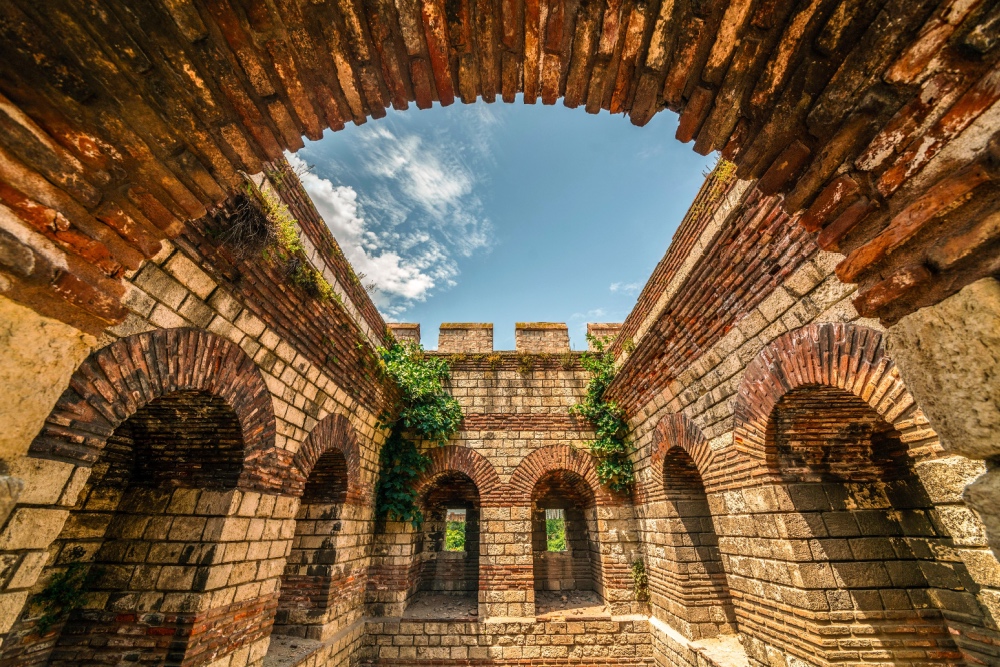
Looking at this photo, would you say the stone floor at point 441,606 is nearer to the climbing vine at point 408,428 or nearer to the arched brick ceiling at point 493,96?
the climbing vine at point 408,428

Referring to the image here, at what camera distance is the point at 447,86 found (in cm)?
177

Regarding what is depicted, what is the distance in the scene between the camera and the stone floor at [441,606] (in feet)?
21.0

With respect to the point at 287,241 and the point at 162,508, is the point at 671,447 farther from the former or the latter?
the point at 162,508

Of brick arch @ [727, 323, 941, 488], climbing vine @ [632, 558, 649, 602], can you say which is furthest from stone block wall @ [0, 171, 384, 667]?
climbing vine @ [632, 558, 649, 602]

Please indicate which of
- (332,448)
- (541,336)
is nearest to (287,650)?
(332,448)

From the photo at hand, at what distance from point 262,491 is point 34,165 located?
3246 millimetres

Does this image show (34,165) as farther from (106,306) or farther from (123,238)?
(106,306)

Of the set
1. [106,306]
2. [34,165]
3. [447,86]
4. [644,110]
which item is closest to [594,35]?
[644,110]

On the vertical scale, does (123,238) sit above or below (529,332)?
below

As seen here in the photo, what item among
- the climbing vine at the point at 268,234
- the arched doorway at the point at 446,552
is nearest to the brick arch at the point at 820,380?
the climbing vine at the point at 268,234

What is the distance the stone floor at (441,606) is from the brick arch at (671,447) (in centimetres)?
360

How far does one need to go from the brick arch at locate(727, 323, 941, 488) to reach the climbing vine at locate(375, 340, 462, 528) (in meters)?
4.73

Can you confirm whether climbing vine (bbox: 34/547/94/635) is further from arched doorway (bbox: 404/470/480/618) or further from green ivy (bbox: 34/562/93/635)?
arched doorway (bbox: 404/470/480/618)

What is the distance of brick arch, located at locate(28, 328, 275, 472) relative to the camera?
204cm
